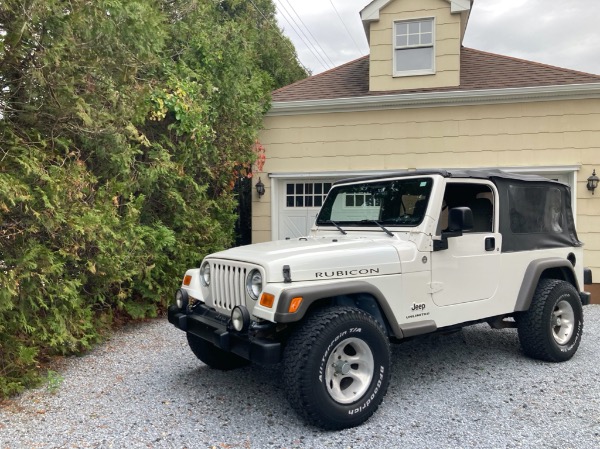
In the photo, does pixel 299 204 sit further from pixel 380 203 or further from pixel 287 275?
pixel 287 275

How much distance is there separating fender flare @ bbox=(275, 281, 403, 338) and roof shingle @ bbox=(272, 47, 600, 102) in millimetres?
6011

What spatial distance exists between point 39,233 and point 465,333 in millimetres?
4750

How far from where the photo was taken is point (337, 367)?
3.18m

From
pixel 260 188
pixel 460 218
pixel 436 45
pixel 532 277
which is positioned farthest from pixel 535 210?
pixel 260 188

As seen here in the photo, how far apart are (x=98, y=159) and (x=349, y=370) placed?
3540 mm

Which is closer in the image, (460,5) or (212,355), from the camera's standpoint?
(212,355)

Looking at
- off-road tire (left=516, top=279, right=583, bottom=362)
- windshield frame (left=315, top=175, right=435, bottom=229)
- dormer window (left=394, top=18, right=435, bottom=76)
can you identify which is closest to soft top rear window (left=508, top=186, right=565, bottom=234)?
off-road tire (left=516, top=279, right=583, bottom=362)

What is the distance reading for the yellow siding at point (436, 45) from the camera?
8328 mm

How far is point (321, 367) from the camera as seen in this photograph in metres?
3.00

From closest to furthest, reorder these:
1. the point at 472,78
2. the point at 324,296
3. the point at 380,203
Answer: the point at 324,296
the point at 380,203
the point at 472,78

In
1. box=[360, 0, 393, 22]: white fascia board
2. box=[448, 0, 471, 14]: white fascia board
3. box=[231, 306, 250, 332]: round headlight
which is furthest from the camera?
box=[360, 0, 393, 22]: white fascia board

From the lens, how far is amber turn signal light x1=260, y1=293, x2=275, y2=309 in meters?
2.99

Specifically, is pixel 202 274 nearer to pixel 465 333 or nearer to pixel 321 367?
pixel 321 367

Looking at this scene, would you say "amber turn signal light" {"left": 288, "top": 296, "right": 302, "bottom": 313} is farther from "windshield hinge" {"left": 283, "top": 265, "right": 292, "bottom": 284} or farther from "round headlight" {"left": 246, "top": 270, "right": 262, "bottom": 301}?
"round headlight" {"left": 246, "top": 270, "right": 262, "bottom": 301}
